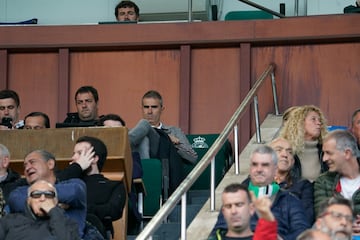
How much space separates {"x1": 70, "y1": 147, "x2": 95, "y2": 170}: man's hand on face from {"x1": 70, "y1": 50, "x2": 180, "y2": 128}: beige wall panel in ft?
16.9

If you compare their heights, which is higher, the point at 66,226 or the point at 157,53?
the point at 157,53

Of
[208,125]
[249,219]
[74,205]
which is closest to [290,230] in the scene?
[249,219]

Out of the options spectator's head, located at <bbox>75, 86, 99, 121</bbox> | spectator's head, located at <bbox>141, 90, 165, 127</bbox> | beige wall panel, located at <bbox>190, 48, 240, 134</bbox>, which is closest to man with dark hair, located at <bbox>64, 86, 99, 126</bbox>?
spectator's head, located at <bbox>75, 86, 99, 121</bbox>

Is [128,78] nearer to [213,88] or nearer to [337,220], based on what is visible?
[213,88]

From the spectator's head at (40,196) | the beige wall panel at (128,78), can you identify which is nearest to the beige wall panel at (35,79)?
the beige wall panel at (128,78)

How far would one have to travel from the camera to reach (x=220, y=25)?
16.9 meters

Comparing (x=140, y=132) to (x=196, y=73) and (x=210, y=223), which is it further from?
(x=196, y=73)

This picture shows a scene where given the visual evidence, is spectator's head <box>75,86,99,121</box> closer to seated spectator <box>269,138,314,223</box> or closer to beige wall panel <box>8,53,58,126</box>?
beige wall panel <box>8,53,58,126</box>

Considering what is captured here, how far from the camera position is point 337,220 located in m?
9.34

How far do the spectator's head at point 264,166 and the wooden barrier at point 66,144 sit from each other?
1.71m

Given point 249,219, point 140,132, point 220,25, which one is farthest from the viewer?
point 220,25

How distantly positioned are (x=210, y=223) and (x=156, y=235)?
778mm

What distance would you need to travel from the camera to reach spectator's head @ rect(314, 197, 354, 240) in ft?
30.4

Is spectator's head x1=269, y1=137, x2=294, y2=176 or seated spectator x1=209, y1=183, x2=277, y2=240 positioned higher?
spectator's head x1=269, y1=137, x2=294, y2=176
